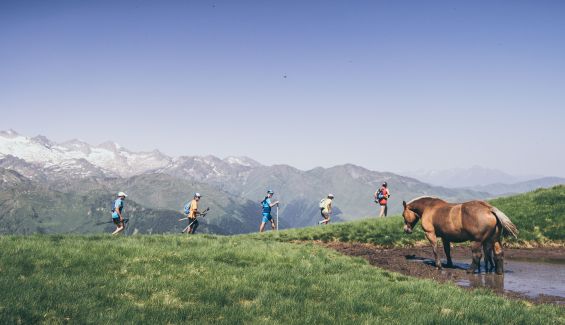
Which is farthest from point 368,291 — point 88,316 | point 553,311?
point 88,316

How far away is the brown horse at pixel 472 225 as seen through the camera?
52.7 ft

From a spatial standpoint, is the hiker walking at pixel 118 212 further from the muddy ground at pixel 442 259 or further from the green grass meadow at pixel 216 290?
the muddy ground at pixel 442 259

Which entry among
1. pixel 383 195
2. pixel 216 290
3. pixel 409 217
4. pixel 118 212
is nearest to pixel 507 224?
pixel 409 217

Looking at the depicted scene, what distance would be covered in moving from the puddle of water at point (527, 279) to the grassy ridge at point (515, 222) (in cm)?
567

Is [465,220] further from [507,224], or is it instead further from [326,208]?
[326,208]

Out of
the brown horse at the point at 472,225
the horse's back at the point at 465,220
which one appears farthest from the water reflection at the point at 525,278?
the horse's back at the point at 465,220

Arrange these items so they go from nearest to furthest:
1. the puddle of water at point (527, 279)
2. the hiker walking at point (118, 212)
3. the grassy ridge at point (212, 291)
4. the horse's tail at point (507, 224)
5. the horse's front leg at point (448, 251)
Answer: the grassy ridge at point (212, 291), the puddle of water at point (527, 279), the horse's tail at point (507, 224), the horse's front leg at point (448, 251), the hiker walking at point (118, 212)

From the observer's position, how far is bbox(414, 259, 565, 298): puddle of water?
14.2 m

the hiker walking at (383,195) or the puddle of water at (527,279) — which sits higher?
the hiker walking at (383,195)

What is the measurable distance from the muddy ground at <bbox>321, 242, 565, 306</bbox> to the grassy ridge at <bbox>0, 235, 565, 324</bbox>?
2118 millimetres

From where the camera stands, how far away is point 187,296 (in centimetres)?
1049

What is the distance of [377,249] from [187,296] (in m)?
15.4

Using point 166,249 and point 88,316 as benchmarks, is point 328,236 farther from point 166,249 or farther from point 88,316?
point 88,316

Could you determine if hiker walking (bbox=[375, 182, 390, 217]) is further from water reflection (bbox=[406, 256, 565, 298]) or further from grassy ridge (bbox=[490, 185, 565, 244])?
water reflection (bbox=[406, 256, 565, 298])
